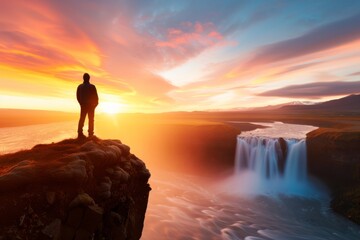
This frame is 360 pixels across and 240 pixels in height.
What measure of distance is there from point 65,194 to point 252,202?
39217 millimetres

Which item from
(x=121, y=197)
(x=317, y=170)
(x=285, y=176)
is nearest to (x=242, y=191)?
(x=285, y=176)

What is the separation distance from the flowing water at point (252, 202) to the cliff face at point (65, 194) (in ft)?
58.8

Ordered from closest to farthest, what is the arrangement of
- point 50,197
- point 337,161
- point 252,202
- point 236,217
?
point 50,197, point 236,217, point 252,202, point 337,161

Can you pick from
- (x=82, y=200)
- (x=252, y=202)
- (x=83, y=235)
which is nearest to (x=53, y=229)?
(x=83, y=235)

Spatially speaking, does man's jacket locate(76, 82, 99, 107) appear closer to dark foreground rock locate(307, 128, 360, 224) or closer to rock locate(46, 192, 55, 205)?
rock locate(46, 192, 55, 205)

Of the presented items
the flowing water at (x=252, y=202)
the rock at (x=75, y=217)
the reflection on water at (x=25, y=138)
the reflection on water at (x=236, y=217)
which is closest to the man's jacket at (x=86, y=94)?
the rock at (x=75, y=217)

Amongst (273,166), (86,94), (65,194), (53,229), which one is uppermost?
(86,94)

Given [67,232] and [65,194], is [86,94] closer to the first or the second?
[65,194]

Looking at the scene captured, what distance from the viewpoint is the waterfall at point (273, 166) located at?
1989 inches

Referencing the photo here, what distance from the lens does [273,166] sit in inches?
2138

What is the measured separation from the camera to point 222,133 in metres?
69.7

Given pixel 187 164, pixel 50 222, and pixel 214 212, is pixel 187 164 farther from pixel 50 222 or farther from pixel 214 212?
pixel 50 222

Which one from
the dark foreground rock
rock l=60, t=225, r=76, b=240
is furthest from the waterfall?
rock l=60, t=225, r=76, b=240

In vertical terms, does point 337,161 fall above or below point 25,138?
below
